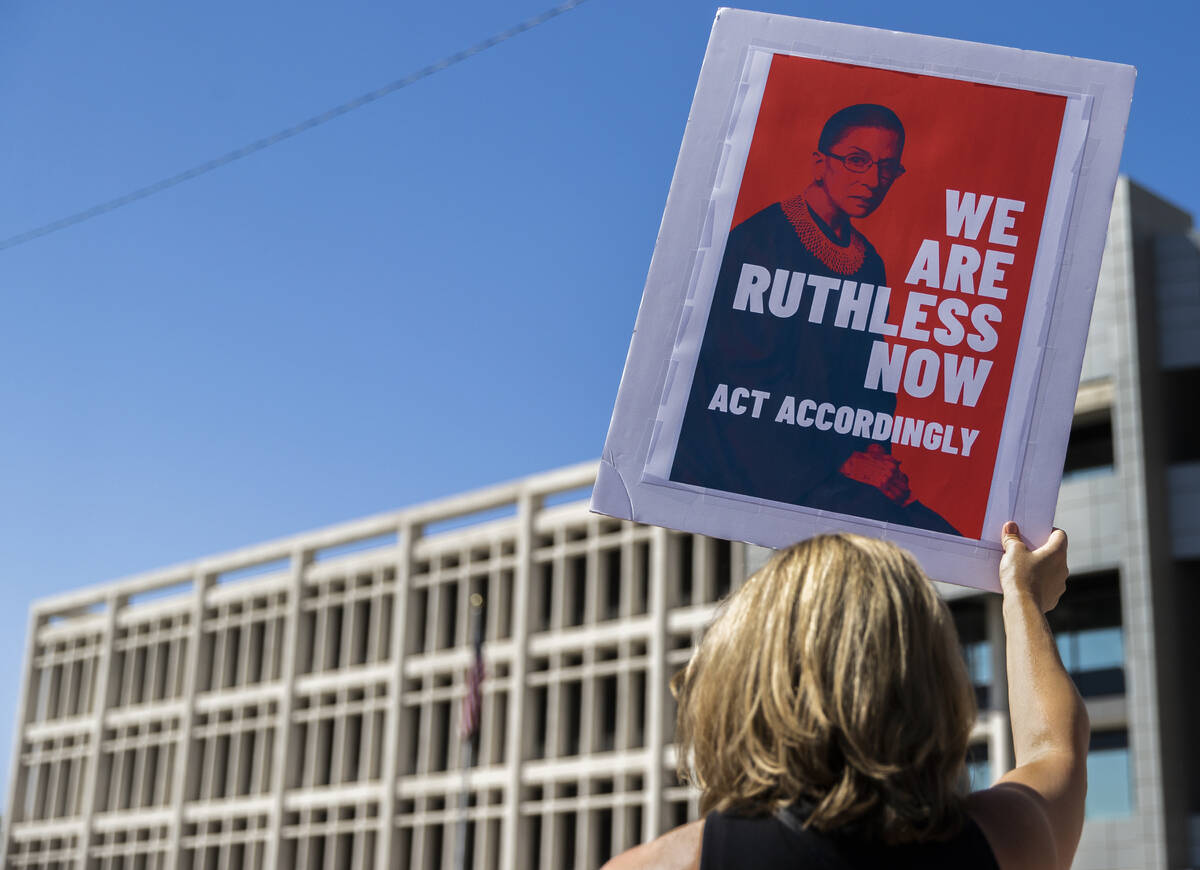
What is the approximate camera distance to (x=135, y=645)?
56.1 metres

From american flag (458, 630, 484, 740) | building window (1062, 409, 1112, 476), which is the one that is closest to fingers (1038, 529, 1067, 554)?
american flag (458, 630, 484, 740)

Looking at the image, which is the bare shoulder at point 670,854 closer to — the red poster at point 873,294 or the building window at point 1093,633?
the red poster at point 873,294

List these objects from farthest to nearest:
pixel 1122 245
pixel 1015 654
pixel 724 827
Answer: pixel 1122 245
pixel 1015 654
pixel 724 827

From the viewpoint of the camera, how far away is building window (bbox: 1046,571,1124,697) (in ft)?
99.2

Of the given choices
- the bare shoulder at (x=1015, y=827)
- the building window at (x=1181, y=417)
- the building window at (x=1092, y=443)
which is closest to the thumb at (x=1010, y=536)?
the bare shoulder at (x=1015, y=827)

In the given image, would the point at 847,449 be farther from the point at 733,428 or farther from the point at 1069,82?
the point at 1069,82

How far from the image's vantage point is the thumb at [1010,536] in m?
2.71

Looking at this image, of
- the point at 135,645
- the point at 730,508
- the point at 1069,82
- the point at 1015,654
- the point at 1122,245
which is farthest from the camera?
the point at 135,645

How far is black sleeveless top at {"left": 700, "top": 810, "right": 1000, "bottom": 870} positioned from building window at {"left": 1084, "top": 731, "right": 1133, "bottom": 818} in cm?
2866

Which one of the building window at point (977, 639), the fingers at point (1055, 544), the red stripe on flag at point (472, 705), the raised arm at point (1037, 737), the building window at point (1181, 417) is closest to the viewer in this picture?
the raised arm at point (1037, 737)

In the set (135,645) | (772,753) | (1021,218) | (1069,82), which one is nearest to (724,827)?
(772,753)

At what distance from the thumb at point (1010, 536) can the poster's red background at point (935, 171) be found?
0.06m

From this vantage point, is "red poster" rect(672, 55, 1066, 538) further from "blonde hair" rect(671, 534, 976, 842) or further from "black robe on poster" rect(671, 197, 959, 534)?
"blonde hair" rect(671, 534, 976, 842)

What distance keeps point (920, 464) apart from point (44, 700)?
60628 millimetres
